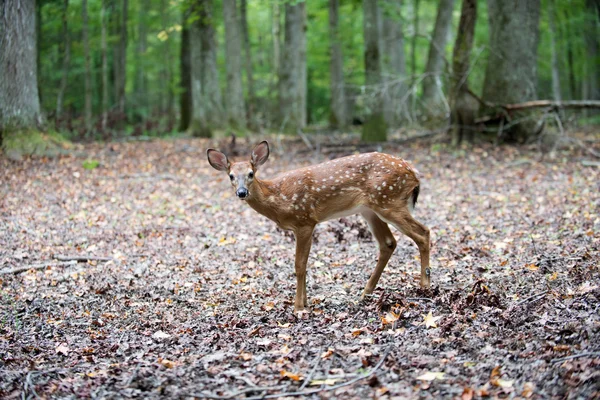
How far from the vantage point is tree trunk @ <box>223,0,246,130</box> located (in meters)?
17.3

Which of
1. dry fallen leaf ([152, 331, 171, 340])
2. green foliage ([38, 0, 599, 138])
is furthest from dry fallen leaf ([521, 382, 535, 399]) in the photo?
green foliage ([38, 0, 599, 138])

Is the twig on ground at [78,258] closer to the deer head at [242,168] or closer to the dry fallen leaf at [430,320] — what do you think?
the deer head at [242,168]

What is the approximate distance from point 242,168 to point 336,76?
18.5 meters

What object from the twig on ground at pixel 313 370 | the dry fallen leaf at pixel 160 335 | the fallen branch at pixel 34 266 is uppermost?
the twig on ground at pixel 313 370

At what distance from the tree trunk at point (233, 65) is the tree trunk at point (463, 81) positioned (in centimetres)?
626

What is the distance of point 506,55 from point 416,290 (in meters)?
9.93

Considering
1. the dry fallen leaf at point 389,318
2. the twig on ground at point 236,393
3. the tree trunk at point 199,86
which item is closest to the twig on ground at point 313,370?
the twig on ground at point 236,393

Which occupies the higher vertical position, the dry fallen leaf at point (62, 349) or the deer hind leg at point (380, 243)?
the deer hind leg at point (380, 243)

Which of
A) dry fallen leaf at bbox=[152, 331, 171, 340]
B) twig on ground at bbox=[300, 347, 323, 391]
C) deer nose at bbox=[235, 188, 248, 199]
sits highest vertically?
deer nose at bbox=[235, 188, 248, 199]

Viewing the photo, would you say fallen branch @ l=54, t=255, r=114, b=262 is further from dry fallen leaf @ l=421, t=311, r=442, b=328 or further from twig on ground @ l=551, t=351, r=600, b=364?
twig on ground @ l=551, t=351, r=600, b=364

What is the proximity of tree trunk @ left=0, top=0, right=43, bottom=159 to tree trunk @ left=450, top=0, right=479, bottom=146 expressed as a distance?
905 centimetres

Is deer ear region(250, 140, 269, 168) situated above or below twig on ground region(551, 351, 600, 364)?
above

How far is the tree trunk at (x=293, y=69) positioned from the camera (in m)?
19.6

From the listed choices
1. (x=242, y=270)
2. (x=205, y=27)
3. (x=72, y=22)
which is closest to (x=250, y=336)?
(x=242, y=270)
